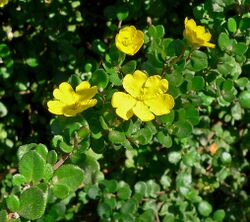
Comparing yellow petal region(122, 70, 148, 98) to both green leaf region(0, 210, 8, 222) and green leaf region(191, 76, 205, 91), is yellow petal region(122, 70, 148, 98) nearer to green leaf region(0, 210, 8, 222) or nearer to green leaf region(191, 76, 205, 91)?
green leaf region(191, 76, 205, 91)

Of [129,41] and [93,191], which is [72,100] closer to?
[129,41]

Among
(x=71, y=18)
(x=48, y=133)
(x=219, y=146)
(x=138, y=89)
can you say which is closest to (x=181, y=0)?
(x=71, y=18)

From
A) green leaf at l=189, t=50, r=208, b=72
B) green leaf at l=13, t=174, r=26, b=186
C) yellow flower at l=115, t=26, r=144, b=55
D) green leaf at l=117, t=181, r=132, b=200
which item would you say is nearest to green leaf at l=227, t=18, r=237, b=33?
green leaf at l=189, t=50, r=208, b=72

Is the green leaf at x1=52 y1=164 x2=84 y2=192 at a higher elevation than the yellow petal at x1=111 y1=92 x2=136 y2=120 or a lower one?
lower

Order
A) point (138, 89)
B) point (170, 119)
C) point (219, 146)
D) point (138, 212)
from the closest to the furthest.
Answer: point (138, 89), point (170, 119), point (138, 212), point (219, 146)

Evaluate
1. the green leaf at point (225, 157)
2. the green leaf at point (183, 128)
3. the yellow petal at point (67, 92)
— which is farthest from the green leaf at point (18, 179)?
the green leaf at point (225, 157)

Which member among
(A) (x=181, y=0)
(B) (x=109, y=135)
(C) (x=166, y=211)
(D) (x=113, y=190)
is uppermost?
(B) (x=109, y=135)

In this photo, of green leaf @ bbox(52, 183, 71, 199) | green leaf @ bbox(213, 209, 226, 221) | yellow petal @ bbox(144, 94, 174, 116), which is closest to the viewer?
green leaf @ bbox(52, 183, 71, 199)

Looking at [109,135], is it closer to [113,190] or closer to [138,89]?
[138,89]
